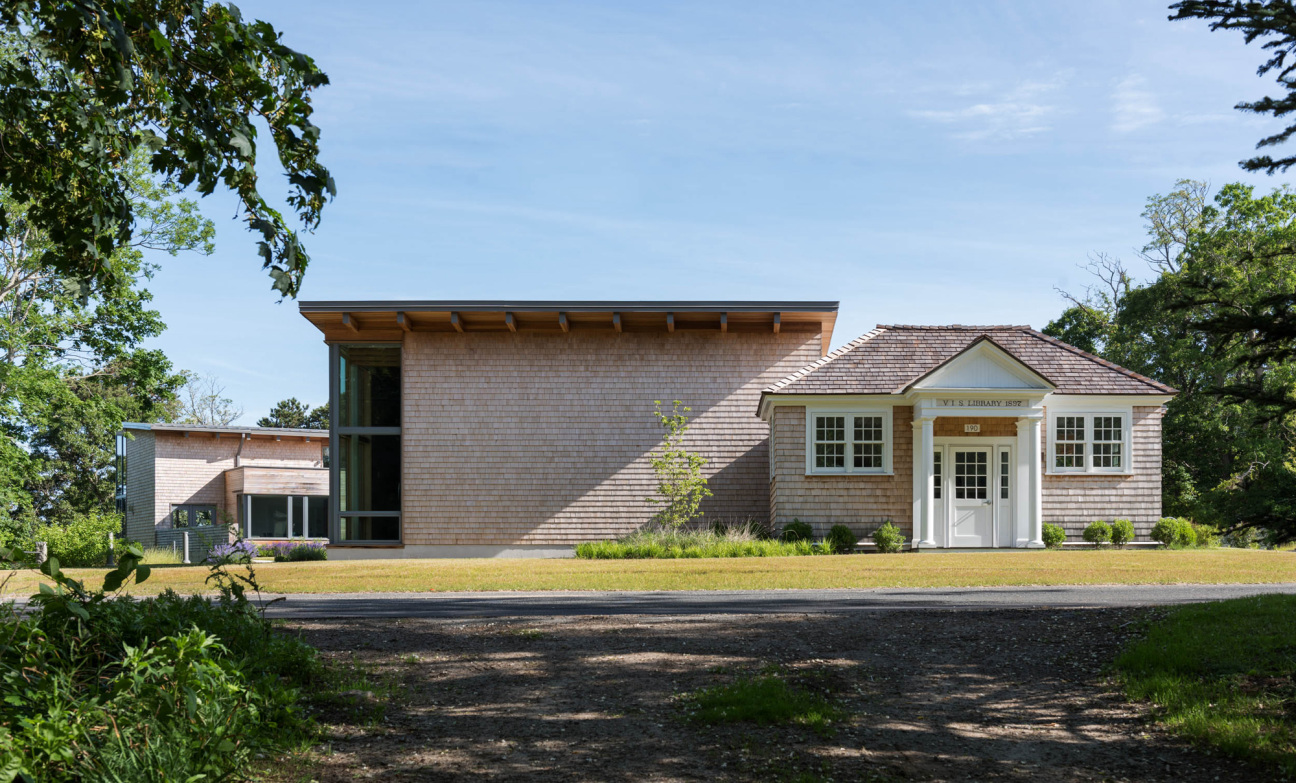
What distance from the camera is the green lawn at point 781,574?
12.6 meters

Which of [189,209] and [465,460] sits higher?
[189,209]

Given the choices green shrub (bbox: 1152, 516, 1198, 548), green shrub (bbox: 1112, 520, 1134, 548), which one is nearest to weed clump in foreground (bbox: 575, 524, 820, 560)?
green shrub (bbox: 1112, 520, 1134, 548)

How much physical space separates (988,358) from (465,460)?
12.2m

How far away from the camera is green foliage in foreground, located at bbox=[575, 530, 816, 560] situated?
63.0 ft

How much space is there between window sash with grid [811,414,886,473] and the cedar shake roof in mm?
753

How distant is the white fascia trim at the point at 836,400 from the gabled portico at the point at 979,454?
1.70 feet

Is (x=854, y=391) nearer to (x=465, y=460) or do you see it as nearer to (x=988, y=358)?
(x=988, y=358)

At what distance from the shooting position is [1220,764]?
5039 mm

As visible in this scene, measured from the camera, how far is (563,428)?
2330 cm

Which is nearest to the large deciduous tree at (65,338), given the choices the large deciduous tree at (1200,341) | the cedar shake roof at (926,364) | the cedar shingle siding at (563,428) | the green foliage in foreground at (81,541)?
the green foliage in foreground at (81,541)

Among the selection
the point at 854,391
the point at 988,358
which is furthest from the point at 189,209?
the point at 988,358

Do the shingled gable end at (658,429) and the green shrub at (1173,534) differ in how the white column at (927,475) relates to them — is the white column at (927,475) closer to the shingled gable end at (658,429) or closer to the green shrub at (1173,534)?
the shingled gable end at (658,429)

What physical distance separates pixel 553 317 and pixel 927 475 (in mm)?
9275

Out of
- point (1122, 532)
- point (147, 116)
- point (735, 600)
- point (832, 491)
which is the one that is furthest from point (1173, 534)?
point (147, 116)
